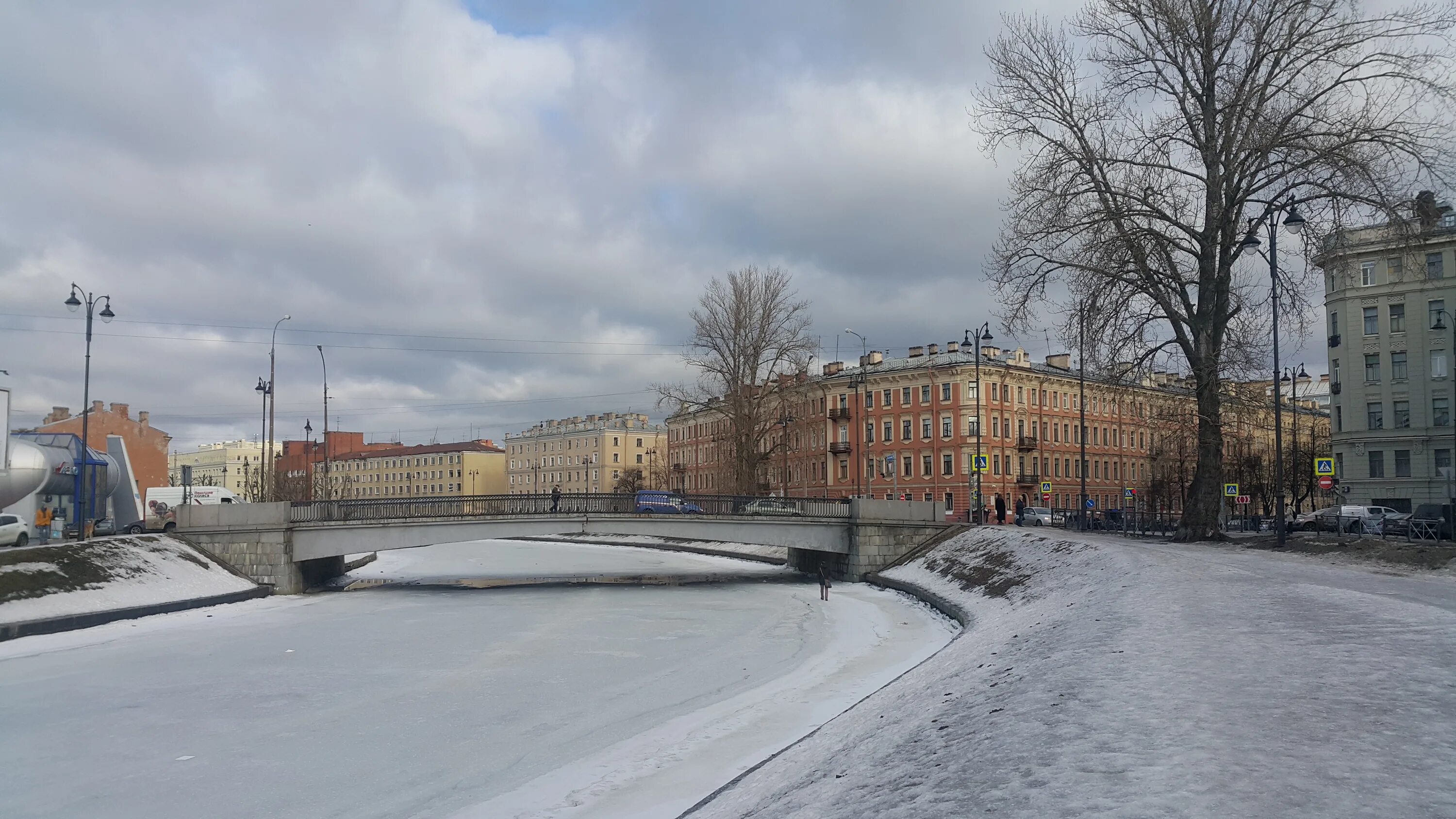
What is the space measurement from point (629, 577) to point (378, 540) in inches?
533

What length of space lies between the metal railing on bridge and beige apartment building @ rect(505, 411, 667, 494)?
104 metres

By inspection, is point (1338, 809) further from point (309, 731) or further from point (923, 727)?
point (309, 731)

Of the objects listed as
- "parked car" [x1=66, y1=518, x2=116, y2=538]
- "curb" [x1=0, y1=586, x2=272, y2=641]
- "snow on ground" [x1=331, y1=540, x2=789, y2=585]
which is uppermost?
"parked car" [x1=66, y1=518, x2=116, y2=538]

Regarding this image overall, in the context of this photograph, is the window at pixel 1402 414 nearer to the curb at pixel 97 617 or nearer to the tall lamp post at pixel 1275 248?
the tall lamp post at pixel 1275 248

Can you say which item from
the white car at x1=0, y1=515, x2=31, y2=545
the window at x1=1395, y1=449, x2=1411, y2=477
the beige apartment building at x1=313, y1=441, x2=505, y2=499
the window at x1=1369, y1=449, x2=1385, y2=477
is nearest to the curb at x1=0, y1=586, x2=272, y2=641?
the white car at x1=0, y1=515, x2=31, y2=545

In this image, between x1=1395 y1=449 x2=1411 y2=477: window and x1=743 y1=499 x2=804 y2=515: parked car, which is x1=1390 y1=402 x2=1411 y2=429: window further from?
x1=743 y1=499 x2=804 y2=515: parked car

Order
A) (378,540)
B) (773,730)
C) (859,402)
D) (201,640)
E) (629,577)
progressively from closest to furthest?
(773,730), (201,640), (378,540), (629,577), (859,402)

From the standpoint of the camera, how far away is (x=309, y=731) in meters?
15.8

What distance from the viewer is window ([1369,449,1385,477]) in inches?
2766

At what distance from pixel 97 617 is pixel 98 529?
3060 cm

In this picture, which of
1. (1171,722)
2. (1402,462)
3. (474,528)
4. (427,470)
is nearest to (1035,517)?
(1402,462)

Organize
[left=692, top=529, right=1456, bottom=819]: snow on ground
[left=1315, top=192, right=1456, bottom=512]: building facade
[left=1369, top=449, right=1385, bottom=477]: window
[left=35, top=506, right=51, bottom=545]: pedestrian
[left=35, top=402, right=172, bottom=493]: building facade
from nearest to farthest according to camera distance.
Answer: [left=692, top=529, right=1456, bottom=819]: snow on ground
[left=35, top=506, right=51, bottom=545]: pedestrian
[left=1315, top=192, right=1456, bottom=512]: building facade
[left=1369, top=449, right=1385, bottom=477]: window
[left=35, top=402, right=172, bottom=493]: building facade

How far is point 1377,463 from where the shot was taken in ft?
232

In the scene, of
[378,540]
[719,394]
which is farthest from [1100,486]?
[378,540]
